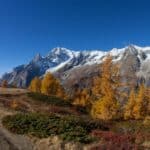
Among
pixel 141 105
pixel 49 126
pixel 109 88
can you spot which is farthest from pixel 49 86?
pixel 49 126

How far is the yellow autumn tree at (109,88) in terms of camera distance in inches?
2083

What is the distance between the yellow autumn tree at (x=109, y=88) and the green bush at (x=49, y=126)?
20910mm

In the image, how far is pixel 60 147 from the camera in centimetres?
2470

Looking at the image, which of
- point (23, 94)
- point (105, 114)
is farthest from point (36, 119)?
point (23, 94)

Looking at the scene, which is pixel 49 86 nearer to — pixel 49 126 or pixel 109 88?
pixel 109 88

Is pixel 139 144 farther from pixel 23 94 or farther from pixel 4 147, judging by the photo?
pixel 23 94

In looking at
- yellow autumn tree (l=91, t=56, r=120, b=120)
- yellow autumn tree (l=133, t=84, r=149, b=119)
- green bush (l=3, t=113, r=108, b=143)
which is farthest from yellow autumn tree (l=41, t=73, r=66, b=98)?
green bush (l=3, t=113, r=108, b=143)

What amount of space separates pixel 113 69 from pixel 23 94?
20528mm

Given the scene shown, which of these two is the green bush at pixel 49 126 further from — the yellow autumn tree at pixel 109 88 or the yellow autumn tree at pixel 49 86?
the yellow autumn tree at pixel 49 86

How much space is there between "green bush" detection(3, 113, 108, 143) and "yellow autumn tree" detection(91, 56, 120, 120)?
2091cm

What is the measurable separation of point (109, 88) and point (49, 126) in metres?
26.5

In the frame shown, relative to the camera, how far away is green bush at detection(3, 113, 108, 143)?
2649 cm

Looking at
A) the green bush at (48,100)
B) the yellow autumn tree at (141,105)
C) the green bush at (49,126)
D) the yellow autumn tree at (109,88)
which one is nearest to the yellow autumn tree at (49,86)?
the yellow autumn tree at (141,105)

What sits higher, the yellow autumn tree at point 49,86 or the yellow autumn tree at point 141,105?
the yellow autumn tree at point 49,86
